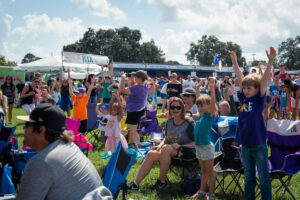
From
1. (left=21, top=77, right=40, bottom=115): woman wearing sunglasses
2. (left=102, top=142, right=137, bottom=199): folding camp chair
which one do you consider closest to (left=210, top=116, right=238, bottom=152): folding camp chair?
(left=102, top=142, right=137, bottom=199): folding camp chair

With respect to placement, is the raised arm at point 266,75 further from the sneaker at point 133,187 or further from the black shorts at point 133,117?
the black shorts at point 133,117

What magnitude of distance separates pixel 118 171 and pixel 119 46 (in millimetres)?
69421

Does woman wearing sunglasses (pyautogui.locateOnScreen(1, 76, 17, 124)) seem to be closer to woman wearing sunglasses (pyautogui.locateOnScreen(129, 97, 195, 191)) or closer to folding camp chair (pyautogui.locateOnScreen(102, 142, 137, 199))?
woman wearing sunglasses (pyautogui.locateOnScreen(129, 97, 195, 191))

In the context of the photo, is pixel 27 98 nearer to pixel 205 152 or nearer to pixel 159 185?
pixel 159 185

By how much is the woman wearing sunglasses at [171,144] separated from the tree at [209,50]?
78.5 metres

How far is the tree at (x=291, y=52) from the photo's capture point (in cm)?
8197

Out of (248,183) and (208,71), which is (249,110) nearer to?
(248,183)

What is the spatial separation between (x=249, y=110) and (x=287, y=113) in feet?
22.5

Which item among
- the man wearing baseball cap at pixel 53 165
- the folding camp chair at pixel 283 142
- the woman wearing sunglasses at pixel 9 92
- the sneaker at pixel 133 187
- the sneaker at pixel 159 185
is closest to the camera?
the man wearing baseball cap at pixel 53 165

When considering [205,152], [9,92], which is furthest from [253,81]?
[9,92]

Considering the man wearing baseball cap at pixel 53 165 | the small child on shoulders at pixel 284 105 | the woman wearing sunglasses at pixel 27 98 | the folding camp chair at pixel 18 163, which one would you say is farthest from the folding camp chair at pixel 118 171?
the small child on shoulders at pixel 284 105

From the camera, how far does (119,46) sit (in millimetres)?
70375

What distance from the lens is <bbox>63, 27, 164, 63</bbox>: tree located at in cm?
7006

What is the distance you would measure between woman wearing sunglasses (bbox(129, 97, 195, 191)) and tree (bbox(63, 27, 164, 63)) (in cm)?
6516
